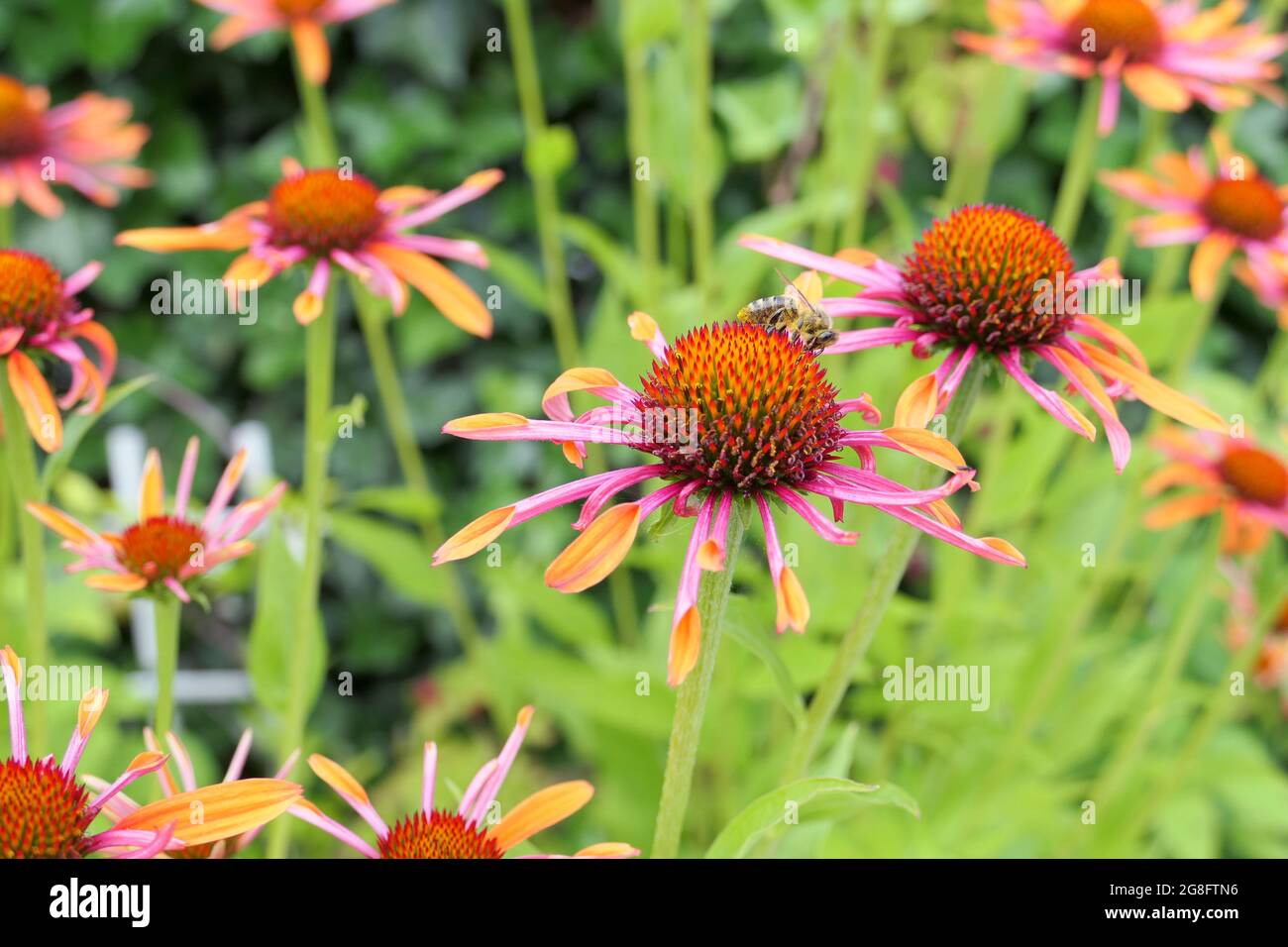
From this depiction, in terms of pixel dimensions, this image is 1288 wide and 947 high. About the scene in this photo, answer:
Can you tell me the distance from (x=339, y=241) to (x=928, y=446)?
58 centimetres

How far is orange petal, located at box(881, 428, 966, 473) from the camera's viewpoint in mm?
586

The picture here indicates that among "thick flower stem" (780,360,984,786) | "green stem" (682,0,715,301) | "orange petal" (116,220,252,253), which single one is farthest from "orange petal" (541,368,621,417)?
"green stem" (682,0,715,301)

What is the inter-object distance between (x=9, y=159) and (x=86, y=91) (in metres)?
1.00

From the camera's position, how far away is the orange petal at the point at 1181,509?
1427 mm

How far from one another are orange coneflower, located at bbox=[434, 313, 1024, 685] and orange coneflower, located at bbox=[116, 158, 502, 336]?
33cm

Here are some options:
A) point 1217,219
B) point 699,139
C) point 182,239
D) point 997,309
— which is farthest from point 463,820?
point 1217,219

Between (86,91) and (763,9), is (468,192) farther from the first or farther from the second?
(86,91)

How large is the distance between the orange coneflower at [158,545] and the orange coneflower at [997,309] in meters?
0.43

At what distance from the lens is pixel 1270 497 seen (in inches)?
55.5

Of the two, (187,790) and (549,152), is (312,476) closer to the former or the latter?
(187,790)

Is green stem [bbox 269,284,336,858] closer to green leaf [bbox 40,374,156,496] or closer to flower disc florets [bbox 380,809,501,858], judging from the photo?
green leaf [bbox 40,374,156,496]

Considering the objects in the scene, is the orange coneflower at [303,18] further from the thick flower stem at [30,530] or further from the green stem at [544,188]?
the thick flower stem at [30,530]

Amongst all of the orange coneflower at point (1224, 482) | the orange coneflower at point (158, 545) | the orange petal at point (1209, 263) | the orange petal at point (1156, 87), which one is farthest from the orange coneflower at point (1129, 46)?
the orange coneflower at point (158, 545)

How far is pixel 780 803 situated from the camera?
0.61 metres
